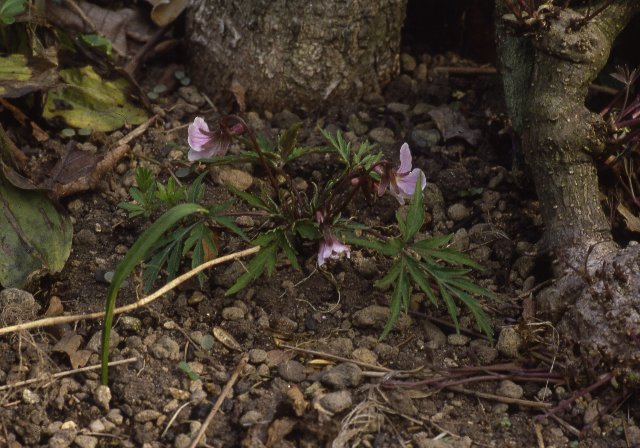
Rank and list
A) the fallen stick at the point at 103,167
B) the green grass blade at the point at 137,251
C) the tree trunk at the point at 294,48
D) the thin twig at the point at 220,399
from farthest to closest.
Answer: the tree trunk at the point at 294,48 < the fallen stick at the point at 103,167 < the thin twig at the point at 220,399 < the green grass blade at the point at 137,251

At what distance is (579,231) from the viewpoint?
2.76m

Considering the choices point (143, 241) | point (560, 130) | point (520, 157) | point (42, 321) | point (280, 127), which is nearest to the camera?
point (143, 241)

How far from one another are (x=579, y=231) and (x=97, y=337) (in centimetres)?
140

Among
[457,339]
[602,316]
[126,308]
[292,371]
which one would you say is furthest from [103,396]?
[602,316]

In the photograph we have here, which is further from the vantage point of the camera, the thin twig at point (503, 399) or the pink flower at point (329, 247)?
the pink flower at point (329, 247)

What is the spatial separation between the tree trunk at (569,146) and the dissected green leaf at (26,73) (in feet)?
4.85

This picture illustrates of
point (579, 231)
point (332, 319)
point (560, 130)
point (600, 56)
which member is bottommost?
point (332, 319)

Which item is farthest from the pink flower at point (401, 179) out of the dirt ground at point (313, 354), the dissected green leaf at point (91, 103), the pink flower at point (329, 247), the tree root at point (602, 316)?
the dissected green leaf at point (91, 103)

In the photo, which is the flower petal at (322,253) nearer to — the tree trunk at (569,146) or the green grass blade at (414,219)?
the green grass blade at (414,219)

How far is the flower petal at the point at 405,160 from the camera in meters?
2.54

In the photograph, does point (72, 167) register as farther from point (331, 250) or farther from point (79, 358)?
point (331, 250)

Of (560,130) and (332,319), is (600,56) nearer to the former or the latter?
(560,130)

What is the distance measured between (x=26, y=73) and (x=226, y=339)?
1162 millimetres

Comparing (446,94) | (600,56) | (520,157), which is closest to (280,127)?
(446,94)
